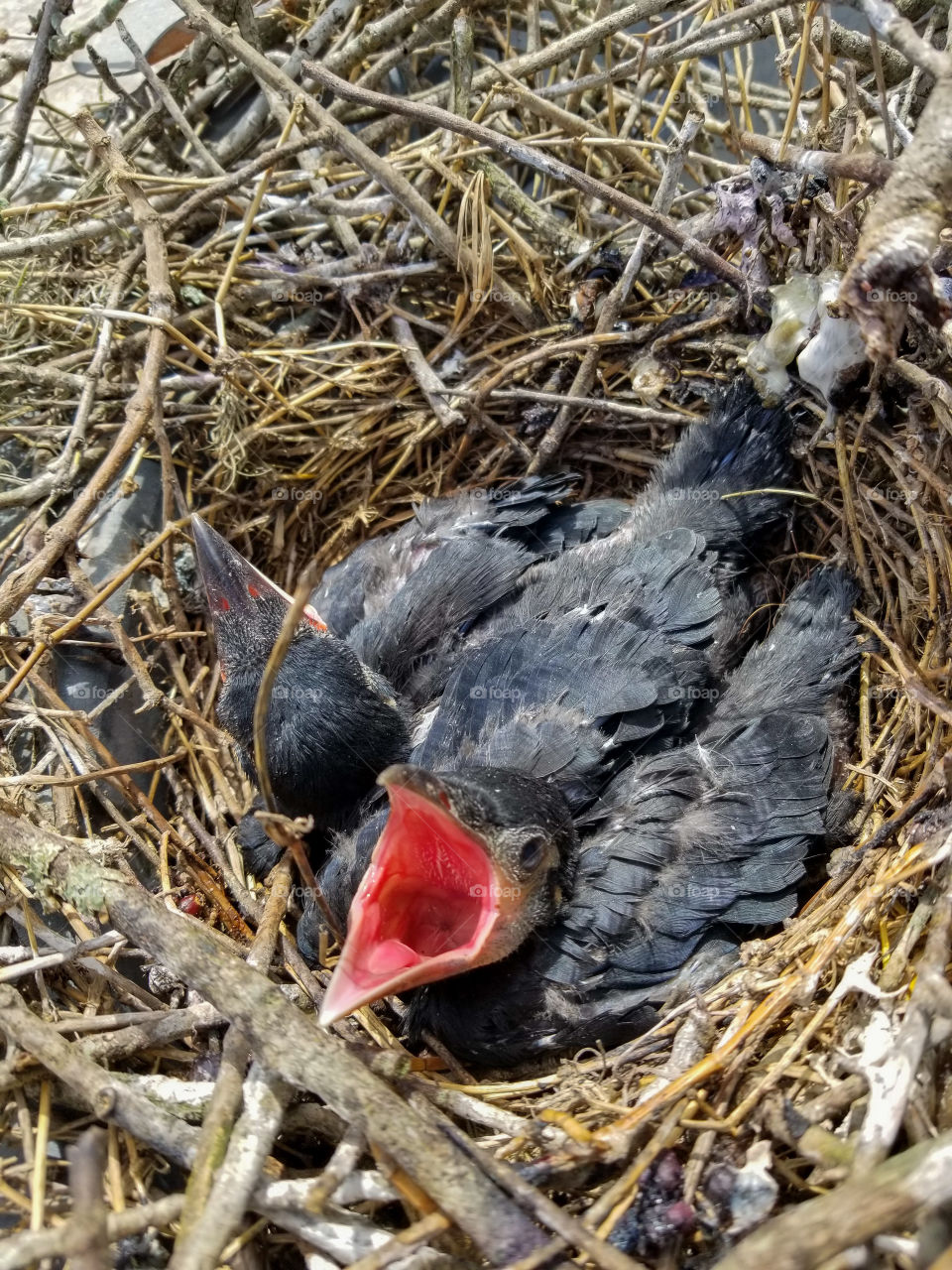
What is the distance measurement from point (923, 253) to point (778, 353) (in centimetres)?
96

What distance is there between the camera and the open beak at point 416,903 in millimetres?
1534

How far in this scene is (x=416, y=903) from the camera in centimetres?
181

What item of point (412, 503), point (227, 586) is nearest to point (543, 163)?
point (412, 503)

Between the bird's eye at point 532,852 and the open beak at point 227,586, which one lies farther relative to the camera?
the open beak at point 227,586

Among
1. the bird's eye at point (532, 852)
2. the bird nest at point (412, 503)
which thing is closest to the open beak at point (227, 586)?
the bird nest at point (412, 503)

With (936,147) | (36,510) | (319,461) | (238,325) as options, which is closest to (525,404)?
(319,461)

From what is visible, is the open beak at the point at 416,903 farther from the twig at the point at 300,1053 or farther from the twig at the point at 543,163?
the twig at the point at 543,163

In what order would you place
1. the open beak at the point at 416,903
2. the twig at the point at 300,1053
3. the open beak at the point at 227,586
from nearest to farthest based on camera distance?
the twig at the point at 300,1053 → the open beak at the point at 416,903 → the open beak at the point at 227,586

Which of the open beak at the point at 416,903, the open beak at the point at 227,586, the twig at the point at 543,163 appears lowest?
the open beak at the point at 416,903

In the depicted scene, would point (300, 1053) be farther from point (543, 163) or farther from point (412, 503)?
point (543, 163)

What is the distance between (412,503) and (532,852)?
130 centimetres

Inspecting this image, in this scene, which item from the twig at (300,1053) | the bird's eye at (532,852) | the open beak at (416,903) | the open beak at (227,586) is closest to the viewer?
the twig at (300,1053)

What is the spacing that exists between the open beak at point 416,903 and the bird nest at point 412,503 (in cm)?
11

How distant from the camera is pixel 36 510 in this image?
95.0 inches
